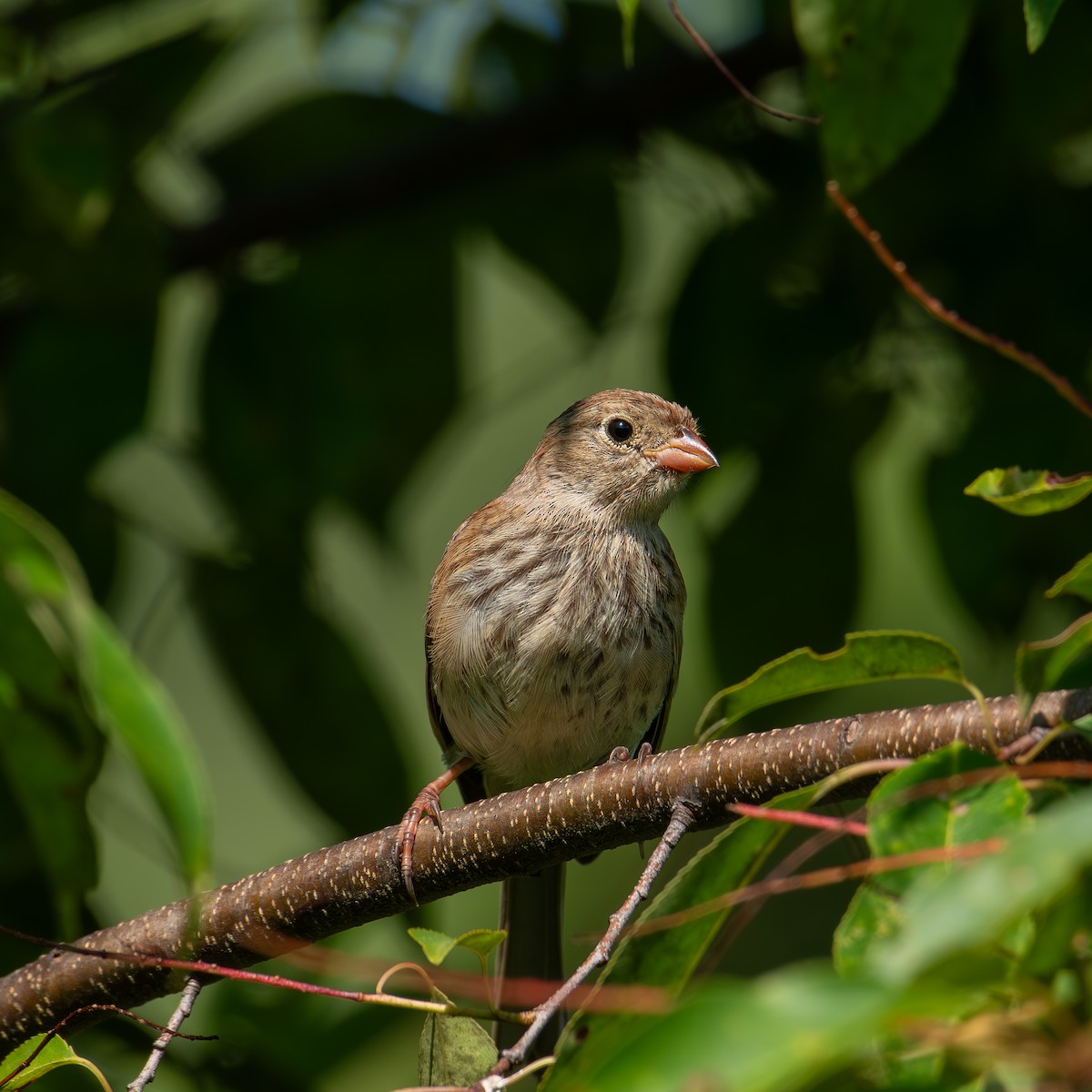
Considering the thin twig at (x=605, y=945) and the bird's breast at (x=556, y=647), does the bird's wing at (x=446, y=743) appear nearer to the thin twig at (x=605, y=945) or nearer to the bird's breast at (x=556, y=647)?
the bird's breast at (x=556, y=647)

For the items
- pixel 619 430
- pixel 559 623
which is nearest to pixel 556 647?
pixel 559 623

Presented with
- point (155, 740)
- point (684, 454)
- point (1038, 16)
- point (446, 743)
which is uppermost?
point (1038, 16)

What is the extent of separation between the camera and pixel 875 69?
8.36 ft

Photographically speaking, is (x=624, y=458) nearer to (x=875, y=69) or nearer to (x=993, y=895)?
(x=875, y=69)

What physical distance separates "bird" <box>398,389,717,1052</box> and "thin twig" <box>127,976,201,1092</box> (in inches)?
48.7

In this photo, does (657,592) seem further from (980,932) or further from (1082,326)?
(980,932)

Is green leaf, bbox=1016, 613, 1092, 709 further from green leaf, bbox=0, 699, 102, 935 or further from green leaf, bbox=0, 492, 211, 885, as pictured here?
green leaf, bbox=0, 699, 102, 935

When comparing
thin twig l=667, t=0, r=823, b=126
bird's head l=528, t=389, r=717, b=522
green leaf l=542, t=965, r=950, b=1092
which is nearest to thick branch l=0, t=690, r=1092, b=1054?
thin twig l=667, t=0, r=823, b=126

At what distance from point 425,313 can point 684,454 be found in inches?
34.2

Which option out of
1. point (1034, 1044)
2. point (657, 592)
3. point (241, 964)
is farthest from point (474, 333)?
point (1034, 1044)

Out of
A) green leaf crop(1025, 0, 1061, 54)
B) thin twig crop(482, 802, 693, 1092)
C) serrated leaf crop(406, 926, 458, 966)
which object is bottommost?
thin twig crop(482, 802, 693, 1092)

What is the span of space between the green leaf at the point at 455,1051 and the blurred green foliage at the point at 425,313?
1392mm

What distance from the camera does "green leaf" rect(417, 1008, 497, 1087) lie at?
2.07 m

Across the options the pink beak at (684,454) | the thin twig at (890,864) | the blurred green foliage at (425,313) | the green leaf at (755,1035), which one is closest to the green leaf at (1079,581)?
the thin twig at (890,864)
